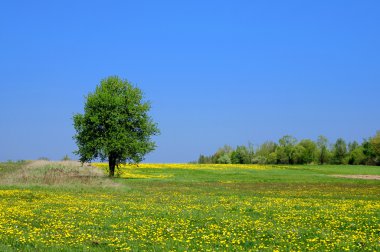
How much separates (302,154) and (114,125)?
103683 mm

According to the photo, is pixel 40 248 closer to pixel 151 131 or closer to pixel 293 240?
pixel 293 240

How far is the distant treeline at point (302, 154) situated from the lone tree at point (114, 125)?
95.1m

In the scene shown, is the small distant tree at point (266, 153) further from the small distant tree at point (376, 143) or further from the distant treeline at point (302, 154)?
the small distant tree at point (376, 143)

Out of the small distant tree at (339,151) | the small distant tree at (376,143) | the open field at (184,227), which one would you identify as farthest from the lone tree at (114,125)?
the small distant tree at (339,151)

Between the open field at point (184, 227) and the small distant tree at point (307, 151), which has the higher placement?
the small distant tree at point (307, 151)

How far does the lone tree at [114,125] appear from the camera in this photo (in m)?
61.0

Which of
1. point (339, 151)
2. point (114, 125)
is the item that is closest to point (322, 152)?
point (339, 151)

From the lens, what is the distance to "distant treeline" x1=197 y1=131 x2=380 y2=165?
14938 centimetres

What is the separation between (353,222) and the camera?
62.9 ft

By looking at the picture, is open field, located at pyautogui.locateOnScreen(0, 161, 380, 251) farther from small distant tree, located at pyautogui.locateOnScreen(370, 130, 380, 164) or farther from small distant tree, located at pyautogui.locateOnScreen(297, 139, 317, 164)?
small distant tree, located at pyautogui.locateOnScreen(297, 139, 317, 164)

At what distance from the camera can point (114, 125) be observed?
61.0 meters

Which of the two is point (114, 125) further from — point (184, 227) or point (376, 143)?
point (376, 143)

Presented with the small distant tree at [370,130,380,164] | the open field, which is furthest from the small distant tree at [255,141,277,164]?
the open field

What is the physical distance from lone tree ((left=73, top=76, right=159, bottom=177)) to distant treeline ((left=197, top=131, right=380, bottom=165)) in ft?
312
